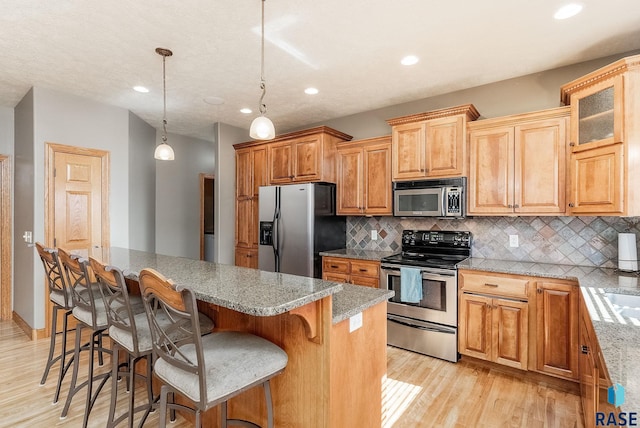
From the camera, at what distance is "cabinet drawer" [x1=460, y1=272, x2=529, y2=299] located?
2637mm

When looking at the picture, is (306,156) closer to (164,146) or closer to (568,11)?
(164,146)

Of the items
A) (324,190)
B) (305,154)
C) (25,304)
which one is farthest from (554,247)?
(25,304)

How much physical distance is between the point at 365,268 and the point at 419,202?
889 mm

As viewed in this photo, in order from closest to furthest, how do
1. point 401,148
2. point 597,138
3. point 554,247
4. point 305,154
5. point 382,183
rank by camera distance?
point 597,138
point 554,247
point 401,148
point 382,183
point 305,154

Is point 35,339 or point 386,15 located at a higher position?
point 386,15

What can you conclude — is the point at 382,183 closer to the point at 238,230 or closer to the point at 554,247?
the point at 554,247

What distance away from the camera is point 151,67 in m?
2.94

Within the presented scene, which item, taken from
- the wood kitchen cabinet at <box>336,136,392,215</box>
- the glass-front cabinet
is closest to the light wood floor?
the wood kitchen cabinet at <box>336,136,392,215</box>

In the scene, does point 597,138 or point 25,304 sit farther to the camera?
point 25,304

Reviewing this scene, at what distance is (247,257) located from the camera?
4625 mm

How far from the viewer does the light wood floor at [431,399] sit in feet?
7.01

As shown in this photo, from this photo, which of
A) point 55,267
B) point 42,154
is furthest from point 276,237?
point 42,154

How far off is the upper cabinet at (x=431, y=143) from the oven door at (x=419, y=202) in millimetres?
148

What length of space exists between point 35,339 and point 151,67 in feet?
10.1
